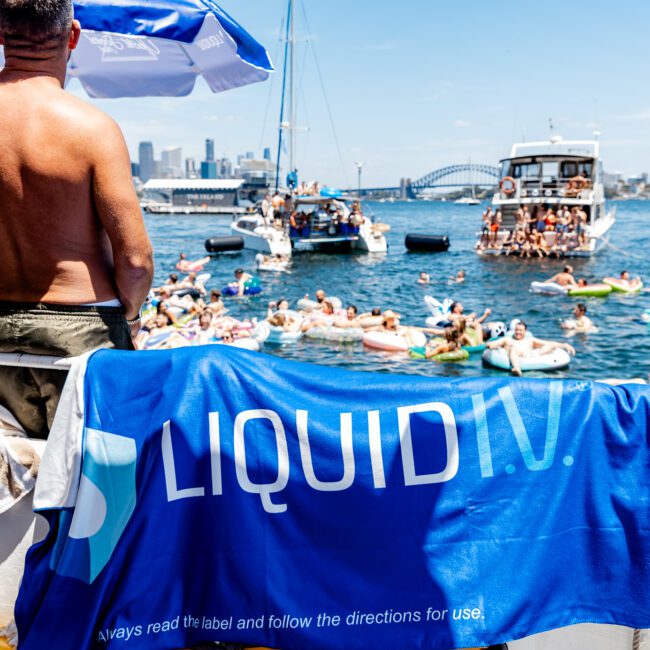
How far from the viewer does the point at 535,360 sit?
532 inches

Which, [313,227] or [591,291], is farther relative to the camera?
[313,227]

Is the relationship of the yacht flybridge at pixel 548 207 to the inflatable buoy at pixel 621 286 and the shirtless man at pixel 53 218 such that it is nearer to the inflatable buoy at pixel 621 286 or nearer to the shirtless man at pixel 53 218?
the inflatable buoy at pixel 621 286

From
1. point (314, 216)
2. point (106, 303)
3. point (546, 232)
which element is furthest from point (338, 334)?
point (314, 216)

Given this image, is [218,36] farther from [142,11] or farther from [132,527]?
[132,527]

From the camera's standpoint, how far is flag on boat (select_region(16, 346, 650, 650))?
2.08 m

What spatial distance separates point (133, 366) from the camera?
2176mm

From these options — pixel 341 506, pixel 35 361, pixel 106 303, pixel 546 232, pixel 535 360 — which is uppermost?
pixel 106 303

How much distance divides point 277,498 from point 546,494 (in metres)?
0.84

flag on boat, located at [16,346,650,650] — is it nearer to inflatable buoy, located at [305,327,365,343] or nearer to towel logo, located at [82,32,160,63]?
towel logo, located at [82,32,160,63]

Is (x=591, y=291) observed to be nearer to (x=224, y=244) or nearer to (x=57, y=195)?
(x=57, y=195)

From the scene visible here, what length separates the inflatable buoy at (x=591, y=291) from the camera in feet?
73.8

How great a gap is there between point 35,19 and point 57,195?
0.54m

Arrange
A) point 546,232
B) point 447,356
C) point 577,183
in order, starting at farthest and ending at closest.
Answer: point 577,183
point 546,232
point 447,356

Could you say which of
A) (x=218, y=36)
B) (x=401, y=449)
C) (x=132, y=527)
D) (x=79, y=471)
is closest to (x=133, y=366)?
(x=79, y=471)
